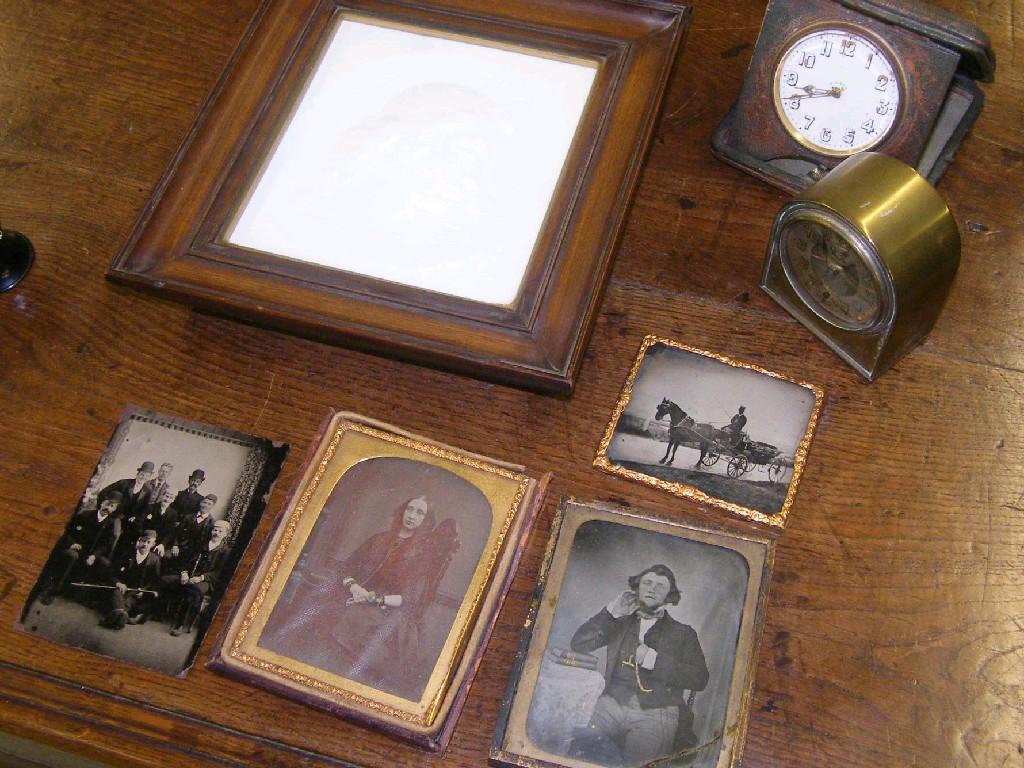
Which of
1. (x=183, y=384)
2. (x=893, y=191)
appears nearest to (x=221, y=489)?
(x=183, y=384)

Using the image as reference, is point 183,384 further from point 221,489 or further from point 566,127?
point 566,127

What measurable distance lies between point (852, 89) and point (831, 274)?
0.81 feet

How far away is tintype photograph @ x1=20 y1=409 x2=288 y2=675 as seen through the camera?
3.46ft

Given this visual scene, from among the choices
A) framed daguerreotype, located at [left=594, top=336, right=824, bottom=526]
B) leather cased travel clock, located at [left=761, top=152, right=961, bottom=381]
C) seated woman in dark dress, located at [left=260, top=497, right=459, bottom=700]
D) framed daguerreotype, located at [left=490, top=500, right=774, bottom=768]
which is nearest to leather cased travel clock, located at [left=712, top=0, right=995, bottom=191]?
leather cased travel clock, located at [left=761, top=152, right=961, bottom=381]

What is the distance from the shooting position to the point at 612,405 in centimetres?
114

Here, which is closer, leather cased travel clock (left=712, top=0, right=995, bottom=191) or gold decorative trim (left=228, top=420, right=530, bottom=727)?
gold decorative trim (left=228, top=420, right=530, bottom=727)

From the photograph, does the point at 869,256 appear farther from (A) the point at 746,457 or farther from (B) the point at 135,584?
(B) the point at 135,584

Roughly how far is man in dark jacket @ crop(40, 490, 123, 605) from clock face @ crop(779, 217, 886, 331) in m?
0.81

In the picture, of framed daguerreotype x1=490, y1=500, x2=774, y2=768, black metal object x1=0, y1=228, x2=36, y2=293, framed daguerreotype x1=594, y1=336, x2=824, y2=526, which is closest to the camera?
framed daguerreotype x1=490, y1=500, x2=774, y2=768

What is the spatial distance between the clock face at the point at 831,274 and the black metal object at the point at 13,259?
93cm

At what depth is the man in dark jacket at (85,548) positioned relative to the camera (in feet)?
3.55

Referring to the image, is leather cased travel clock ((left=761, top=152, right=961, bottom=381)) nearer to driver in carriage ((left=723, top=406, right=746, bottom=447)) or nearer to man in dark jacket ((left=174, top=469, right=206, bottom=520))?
driver in carriage ((left=723, top=406, right=746, bottom=447))

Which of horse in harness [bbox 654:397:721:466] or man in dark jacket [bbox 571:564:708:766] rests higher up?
horse in harness [bbox 654:397:721:466]

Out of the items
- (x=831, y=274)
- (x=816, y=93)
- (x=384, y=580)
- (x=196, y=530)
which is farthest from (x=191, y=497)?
(x=816, y=93)
